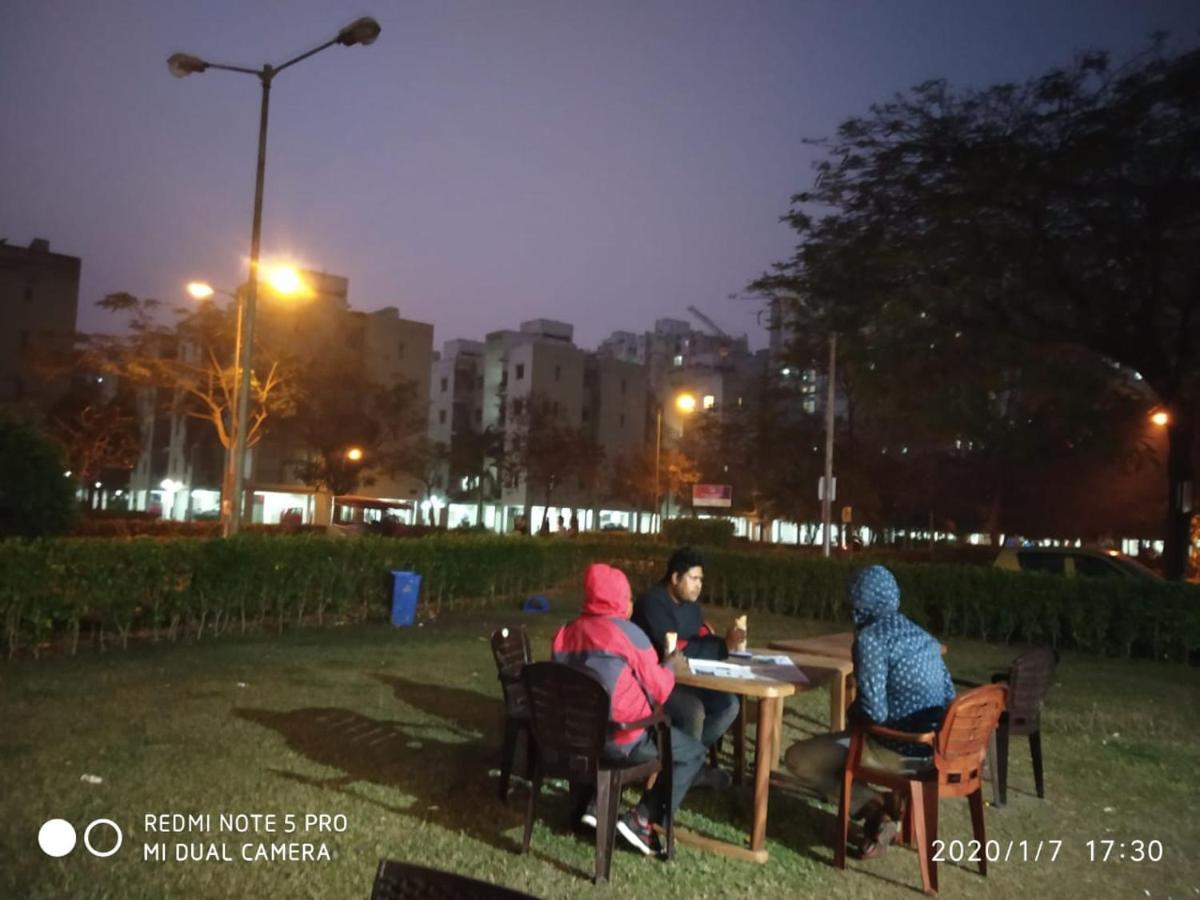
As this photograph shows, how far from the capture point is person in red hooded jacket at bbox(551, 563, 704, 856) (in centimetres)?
506

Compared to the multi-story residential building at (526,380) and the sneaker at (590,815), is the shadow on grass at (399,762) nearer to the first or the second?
the sneaker at (590,815)

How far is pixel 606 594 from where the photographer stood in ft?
17.2

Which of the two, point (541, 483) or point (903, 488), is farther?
point (541, 483)

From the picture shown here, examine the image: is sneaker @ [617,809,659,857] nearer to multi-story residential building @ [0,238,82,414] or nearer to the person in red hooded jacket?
the person in red hooded jacket

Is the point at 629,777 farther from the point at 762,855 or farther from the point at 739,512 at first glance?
the point at 739,512

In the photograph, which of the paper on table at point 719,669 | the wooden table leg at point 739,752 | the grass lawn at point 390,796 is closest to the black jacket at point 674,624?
the paper on table at point 719,669

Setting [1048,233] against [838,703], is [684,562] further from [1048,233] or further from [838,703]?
[1048,233]

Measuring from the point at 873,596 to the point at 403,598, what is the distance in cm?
1100

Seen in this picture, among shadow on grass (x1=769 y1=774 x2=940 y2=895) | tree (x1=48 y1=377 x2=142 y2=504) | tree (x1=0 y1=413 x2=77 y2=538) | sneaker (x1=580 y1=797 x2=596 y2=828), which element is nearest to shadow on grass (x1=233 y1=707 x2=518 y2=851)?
sneaker (x1=580 y1=797 x2=596 y2=828)

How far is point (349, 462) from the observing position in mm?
46094

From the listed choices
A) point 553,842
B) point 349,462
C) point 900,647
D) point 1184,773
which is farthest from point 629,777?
point 349,462

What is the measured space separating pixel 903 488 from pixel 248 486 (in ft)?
108

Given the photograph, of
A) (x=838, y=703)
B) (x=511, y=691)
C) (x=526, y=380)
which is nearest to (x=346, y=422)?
(x=526, y=380)

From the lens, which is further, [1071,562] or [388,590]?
[1071,562]
